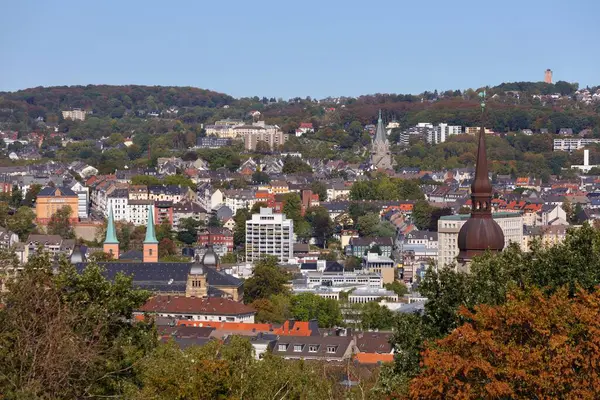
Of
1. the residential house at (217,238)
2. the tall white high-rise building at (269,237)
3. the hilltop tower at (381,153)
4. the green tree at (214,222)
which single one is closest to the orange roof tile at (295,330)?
the tall white high-rise building at (269,237)

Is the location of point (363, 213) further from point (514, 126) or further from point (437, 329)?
point (437, 329)

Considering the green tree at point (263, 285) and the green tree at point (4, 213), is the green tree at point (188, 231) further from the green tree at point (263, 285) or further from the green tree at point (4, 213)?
the green tree at point (263, 285)

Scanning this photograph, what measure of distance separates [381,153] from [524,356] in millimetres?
131790

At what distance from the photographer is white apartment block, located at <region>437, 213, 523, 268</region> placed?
7769 centimetres

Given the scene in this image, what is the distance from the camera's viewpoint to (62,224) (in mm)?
93125

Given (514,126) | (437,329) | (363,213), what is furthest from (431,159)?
(437,329)

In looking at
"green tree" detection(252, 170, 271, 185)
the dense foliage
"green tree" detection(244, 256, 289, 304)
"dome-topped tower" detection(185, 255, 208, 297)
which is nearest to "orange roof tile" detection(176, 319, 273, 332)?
"dome-topped tower" detection(185, 255, 208, 297)

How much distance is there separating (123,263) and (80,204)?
125ft

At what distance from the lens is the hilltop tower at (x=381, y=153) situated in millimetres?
146375

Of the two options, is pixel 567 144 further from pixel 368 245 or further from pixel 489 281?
pixel 489 281

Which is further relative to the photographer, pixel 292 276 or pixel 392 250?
pixel 392 250

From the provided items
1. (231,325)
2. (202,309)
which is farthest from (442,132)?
(231,325)

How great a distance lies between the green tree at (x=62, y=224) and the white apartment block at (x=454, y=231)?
2006 cm

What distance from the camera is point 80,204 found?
105 metres
